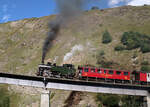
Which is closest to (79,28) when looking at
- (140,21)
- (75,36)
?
(75,36)

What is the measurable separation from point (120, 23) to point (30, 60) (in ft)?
174

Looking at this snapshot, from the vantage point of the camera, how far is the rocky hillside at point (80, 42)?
71125 mm

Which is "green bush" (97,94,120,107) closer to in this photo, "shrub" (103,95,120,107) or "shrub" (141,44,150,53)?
"shrub" (103,95,120,107)

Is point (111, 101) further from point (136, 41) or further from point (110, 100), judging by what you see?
point (136, 41)

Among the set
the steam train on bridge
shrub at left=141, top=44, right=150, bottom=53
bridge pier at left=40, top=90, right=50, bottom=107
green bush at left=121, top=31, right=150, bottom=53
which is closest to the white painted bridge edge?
the steam train on bridge

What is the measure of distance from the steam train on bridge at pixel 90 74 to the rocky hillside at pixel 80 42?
17606 mm

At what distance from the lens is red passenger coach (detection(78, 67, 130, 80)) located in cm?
3138

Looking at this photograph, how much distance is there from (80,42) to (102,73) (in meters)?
56.5

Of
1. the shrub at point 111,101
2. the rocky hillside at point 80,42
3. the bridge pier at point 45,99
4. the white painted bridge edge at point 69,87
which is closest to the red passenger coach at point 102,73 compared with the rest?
the white painted bridge edge at point 69,87

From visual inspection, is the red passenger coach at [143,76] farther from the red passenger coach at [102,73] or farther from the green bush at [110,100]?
the green bush at [110,100]

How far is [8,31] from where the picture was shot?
365ft

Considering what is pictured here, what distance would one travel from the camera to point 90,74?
3142 cm

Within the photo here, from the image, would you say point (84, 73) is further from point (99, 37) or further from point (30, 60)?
point (99, 37)

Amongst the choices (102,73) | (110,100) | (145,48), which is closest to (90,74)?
(102,73)
